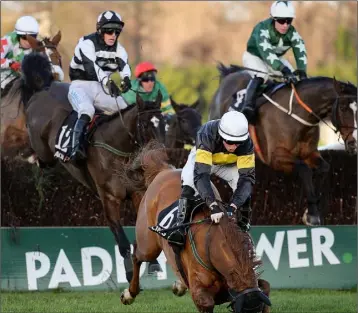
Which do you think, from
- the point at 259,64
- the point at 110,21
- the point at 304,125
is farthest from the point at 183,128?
the point at 110,21

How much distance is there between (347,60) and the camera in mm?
33719

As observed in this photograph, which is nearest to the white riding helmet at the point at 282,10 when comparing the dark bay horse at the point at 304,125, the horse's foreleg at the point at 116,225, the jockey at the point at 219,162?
the dark bay horse at the point at 304,125

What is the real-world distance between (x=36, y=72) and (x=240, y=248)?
5.46 m

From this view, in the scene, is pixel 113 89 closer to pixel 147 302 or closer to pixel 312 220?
pixel 147 302

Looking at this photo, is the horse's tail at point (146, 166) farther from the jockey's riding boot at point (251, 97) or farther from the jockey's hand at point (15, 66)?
the jockey's hand at point (15, 66)

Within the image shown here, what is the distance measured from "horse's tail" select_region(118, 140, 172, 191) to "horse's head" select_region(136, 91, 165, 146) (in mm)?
1258

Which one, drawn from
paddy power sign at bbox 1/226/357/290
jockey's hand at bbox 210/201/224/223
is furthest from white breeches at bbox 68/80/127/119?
jockey's hand at bbox 210/201/224/223

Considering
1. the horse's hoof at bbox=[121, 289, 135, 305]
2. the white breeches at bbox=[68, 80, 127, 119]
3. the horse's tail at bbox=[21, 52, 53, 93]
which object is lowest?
the horse's hoof at bbox=[121, 289, 135, 305]

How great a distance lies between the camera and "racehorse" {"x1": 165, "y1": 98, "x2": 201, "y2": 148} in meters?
13.2

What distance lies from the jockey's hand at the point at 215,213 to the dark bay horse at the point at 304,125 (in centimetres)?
396

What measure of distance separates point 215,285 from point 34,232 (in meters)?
3.80

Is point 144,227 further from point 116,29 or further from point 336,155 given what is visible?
point 336,155

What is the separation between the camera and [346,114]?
10.6 meters

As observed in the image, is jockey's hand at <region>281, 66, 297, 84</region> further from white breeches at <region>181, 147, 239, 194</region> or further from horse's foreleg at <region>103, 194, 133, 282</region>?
white breeches at <region>181, 147, 239, 194</region>
